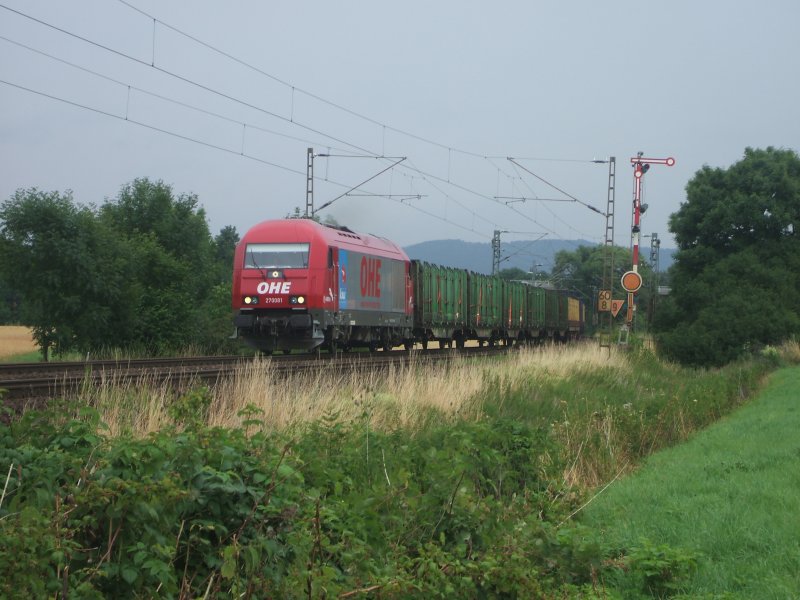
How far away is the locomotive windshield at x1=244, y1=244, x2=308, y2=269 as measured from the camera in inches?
923

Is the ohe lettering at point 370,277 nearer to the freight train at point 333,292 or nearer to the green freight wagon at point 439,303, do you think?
the freight train at point 333,292

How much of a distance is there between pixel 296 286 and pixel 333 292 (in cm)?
110

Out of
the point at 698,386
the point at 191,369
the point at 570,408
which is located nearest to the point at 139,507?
the point at 570,408

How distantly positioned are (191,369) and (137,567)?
528 inches

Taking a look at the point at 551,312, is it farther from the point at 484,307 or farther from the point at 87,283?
the point at 87,283

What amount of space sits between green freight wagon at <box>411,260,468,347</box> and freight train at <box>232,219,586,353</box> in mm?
35

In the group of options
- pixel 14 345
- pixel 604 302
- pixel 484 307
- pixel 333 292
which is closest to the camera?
pixel 333 292

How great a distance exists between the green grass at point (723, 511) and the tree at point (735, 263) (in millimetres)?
20854

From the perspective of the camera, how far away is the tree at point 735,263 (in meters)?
33.9

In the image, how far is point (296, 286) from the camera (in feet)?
75.9

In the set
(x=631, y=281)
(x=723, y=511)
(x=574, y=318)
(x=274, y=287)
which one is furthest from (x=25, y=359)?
(x=574, y=318)

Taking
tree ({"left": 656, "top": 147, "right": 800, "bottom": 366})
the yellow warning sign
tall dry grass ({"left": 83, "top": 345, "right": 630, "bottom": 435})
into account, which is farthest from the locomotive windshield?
tree ({"left": 656, "top": 147, "right": 800, "bottom": 366})

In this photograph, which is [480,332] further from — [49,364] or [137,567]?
[137,567]

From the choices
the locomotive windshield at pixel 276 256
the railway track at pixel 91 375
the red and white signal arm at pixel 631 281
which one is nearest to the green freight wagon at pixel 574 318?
the red and white signal arm at pixel 631 281
